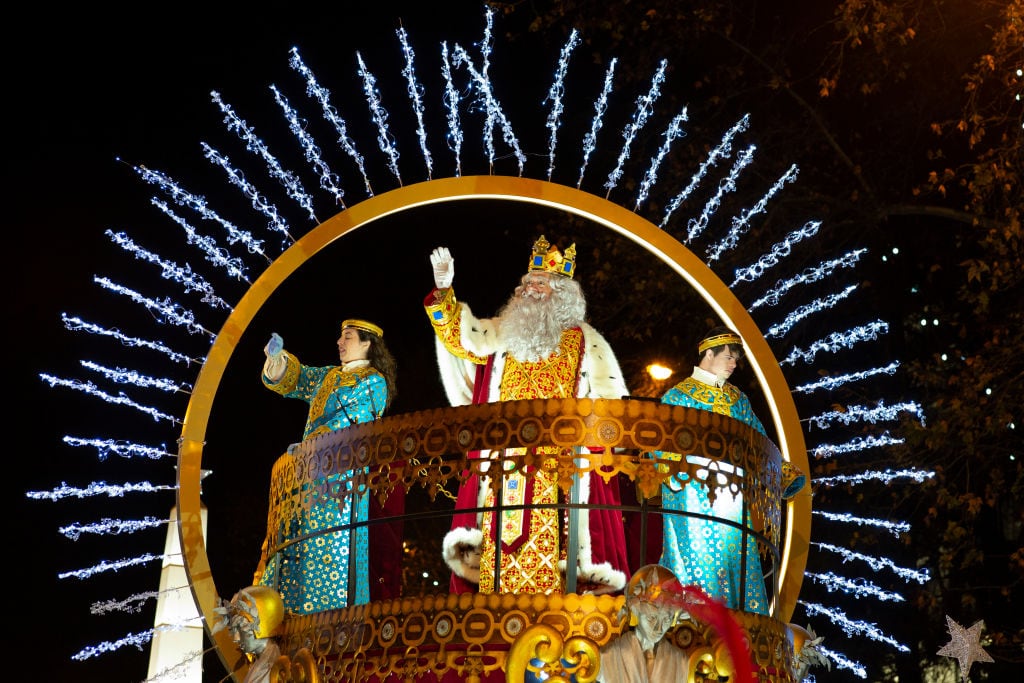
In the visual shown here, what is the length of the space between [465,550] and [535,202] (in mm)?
2177

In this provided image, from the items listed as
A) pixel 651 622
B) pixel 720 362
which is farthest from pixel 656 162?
pixel 651 622

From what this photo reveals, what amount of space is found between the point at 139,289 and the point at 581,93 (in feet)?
16.8

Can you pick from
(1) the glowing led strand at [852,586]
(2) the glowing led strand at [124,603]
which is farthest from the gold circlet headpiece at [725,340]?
(2) the glowing led strand at [124,603]

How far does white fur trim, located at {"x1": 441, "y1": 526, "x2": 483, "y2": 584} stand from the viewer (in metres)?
8.02

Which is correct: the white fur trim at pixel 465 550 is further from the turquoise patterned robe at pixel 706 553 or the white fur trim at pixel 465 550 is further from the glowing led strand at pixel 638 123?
the glowing led strand at pixel 638 123

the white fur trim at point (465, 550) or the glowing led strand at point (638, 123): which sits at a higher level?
the glowing led strand at point (638, 123)

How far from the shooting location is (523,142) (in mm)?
14039

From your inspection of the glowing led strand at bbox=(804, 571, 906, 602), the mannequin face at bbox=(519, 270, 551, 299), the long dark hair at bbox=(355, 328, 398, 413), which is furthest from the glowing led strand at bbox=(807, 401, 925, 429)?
the long dark hair at bbox=(355, 328, 398, 413)

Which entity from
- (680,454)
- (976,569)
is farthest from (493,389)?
(976,569)

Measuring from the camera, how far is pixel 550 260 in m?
9.06

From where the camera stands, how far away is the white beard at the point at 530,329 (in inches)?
339

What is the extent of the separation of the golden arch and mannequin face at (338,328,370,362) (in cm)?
99

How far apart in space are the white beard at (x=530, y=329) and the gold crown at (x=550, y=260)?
14.0 inches

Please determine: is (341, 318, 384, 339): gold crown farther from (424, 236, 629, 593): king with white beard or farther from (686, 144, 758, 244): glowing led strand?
(686, 144, 758, 244): glowing led strand
